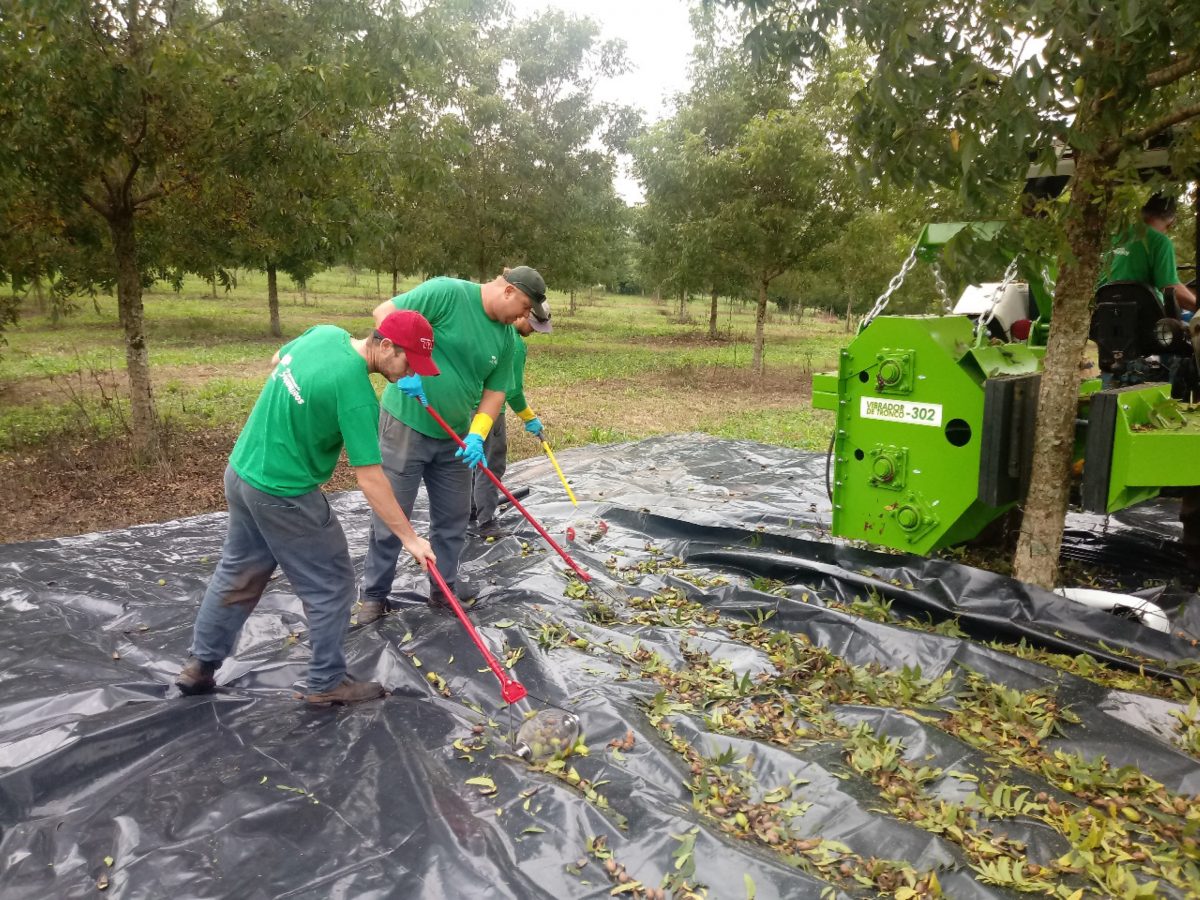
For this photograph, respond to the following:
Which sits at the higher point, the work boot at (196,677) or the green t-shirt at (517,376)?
the green t-shirt at (517,376)

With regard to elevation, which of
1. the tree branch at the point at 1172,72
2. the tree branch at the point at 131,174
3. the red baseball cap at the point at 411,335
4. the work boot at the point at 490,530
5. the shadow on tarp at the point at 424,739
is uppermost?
the tree branch at the point at 131,174

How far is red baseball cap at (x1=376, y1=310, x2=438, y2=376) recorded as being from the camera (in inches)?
114

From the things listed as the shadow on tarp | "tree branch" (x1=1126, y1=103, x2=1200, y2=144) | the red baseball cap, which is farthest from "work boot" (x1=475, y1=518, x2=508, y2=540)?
"tree branch" (x1=1126, y1=103, x2=1200, y2=144)

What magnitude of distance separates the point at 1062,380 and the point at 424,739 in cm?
318

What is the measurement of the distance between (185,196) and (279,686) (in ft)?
17.5

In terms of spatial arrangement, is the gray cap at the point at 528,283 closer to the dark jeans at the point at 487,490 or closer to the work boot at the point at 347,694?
the dark jeans at the point at 487,490

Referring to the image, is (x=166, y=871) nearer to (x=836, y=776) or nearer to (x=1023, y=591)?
(x=836, y=776)

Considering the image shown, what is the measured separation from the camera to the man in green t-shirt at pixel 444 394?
3.92m

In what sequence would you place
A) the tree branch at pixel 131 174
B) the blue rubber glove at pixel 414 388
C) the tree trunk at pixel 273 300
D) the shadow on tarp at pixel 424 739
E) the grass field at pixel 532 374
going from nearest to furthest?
the shadow on tarp at pixel 424 739
the blue rubber glove at pixel 414 388
the tree branch at pixel 131 174
the grass field at pixel 532 374
the tree trunk at pixel 273 300

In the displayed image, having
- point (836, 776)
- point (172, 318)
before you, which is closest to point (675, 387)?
point (836, 776)

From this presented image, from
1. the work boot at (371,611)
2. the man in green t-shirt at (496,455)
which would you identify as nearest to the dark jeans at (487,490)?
the man in green t-shirt at (496,455)

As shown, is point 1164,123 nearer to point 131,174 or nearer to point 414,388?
point 414,388

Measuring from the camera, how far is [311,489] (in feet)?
10.0

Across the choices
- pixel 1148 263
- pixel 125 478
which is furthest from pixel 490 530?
pixel 1148 263
